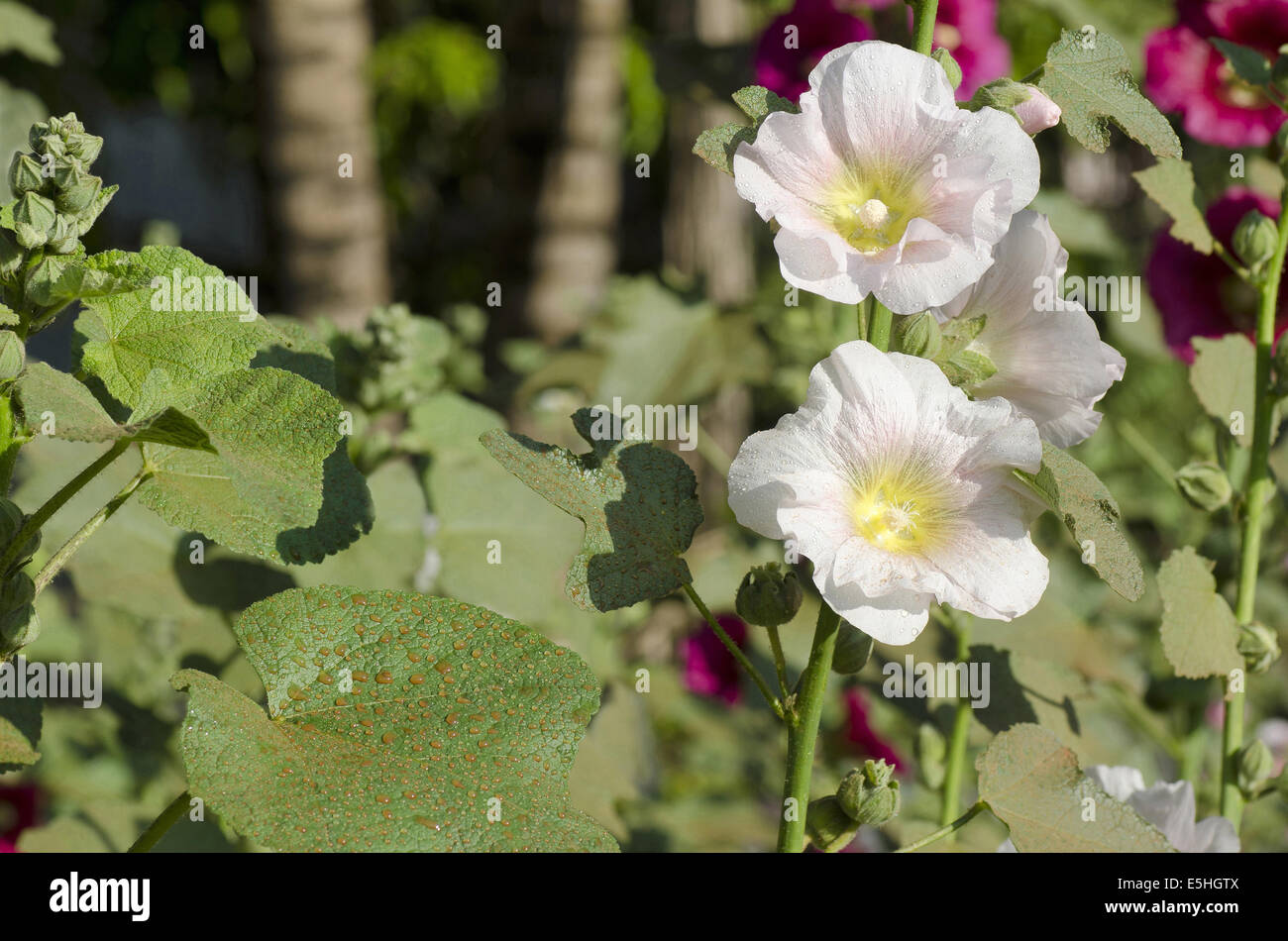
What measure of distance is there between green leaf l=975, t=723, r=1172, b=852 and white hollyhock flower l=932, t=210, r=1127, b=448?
18 cm

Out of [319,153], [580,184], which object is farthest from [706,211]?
[319,153]

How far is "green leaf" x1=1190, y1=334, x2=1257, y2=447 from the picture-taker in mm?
938

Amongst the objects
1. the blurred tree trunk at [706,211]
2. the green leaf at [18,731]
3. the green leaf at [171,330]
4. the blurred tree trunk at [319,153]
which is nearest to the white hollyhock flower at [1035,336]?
the green leaf at [171,330]


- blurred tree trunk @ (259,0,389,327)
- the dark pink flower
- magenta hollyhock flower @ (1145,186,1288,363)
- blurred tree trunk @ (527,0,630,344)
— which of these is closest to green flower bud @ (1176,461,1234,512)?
magenta hollyhock flower @ (1145,186,1288,363)

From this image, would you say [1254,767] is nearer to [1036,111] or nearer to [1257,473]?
[1257,473]

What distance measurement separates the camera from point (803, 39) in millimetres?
1449

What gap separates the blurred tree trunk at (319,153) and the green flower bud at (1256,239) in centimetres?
161

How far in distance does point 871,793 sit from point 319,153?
6.01 ft

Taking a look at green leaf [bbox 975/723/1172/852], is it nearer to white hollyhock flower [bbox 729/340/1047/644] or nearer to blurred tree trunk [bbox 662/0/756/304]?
white hollyhock flower [bbox 729/340/1047/644]

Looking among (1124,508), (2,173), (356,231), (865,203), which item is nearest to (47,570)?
(865,203)

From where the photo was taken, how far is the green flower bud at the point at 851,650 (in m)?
0.68

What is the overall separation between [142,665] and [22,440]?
1005 millimetres

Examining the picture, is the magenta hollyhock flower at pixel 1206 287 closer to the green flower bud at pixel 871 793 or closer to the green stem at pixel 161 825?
the green flower bud at pixel 871 793
